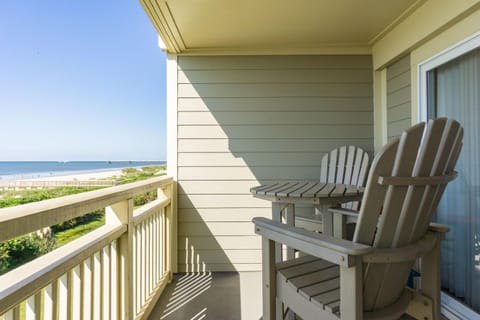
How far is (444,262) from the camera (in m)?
2.12

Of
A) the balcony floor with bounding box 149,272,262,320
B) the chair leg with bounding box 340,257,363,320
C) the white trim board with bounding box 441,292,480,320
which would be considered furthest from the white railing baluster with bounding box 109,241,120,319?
the white trim board with bounding box 441,292,480,320

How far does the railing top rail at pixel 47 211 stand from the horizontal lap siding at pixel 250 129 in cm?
161

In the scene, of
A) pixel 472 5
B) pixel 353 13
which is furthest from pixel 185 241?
pixel 472 5

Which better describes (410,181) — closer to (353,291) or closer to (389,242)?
(389,242)

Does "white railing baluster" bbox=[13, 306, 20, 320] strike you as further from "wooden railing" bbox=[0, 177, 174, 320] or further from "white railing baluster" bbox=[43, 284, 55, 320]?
"white railing baluster" bbox=[43, 284, 55, 320]

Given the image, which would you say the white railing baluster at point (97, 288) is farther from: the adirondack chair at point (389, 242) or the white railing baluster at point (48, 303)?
the adirondack chair at point (389, 242)

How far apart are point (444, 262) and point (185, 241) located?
2289 millimetres

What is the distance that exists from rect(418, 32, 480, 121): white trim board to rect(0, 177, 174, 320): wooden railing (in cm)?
224

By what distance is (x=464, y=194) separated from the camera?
1.96 metres

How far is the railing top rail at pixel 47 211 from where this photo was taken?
819mm

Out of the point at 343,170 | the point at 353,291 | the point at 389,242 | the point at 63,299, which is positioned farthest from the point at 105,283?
the point at 343,170

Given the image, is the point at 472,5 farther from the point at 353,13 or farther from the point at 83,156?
the point at 83,156

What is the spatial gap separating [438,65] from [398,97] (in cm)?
60

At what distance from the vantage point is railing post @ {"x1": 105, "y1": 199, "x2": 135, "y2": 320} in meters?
1.76
